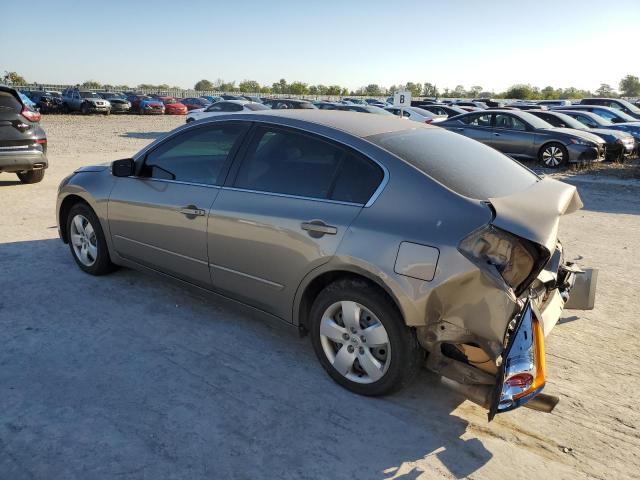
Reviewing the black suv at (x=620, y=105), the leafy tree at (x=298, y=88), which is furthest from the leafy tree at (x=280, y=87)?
the black suv at (x=620, y=105)

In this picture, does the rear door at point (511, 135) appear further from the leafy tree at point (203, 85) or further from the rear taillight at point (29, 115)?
the leafy tree at point (203, 85)

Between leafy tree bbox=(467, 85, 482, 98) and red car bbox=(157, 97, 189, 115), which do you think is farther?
leafy tree bbox=(467, 85, 482, 98)

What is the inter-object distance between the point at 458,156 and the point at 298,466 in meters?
2.15

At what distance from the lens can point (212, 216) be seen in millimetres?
3764

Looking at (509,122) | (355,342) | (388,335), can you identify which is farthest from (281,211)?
(509,122)

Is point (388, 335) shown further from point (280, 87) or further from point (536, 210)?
point (280, 87)

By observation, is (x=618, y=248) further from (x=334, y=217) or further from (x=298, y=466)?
(x=298, y=466)

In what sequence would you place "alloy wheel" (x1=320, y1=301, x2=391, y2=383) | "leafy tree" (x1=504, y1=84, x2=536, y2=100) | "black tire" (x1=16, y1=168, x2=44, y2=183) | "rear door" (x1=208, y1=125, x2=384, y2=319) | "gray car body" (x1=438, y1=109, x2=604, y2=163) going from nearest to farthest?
"alloy wheel" (x1=320, y1=301, x2=391, y2=383) < "rear door" (x1=208, y1=125, x2=384, y2=319) < "black tire" (x1=16, y1=168, x2=44, y2=183) < "gray car body" (x1=438, y1=109, x2=604, y2=163) < "leafy tree" (x1=504, y1=84, x2=536, y2=100)

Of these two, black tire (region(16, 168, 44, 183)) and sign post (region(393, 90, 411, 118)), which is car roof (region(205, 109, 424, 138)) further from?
sign post (region(393, 90, 411, 118))

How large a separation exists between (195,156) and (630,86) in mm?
105662

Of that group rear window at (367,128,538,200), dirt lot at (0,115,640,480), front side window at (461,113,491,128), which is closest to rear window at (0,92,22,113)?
dirt lot at (0,115,640,480)

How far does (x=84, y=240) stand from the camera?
16.5 ft

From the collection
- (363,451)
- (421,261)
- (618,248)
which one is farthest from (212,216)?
(618,248)

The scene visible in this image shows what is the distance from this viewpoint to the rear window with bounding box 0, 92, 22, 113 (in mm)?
8281
